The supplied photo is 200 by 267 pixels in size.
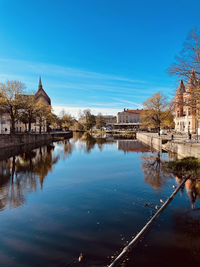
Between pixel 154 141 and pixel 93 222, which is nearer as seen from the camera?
pixel 93 222

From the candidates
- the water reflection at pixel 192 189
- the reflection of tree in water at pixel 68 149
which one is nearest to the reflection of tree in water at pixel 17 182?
the water reflection at pixel 192 189

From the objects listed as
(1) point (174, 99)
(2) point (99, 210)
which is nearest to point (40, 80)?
(1) point (174, 99)

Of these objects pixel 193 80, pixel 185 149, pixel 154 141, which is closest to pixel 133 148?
pixel 154 141

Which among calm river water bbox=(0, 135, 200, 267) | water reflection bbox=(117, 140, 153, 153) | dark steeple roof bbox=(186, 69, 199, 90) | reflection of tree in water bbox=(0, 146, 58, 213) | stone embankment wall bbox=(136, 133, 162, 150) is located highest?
dark steeple roof bbox=(186, 69, 199, 90)

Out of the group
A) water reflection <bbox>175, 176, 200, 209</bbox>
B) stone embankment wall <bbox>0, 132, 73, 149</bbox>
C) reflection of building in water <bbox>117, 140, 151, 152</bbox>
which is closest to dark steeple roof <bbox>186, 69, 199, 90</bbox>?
water reflection <bbox>175, 176, 200, 209</bbox>

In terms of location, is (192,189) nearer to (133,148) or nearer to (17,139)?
(133,148)

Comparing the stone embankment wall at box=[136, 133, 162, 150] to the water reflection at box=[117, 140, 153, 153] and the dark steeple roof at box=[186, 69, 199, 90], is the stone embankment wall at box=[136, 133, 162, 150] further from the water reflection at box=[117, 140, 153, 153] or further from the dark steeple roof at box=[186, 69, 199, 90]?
the dark steeple roof at box=[186, 69, 199, 90]

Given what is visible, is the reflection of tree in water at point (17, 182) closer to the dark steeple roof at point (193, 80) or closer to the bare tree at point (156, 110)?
the dark steeple roof at point (193, 80)

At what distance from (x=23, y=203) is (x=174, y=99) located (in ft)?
54.8

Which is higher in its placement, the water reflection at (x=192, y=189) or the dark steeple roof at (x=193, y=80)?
the dark steeple roof at (x=193, y=80)

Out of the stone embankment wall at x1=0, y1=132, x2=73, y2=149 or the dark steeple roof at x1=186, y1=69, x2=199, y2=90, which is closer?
the dark steeple roof at x1=186, y1=69, x2=199, y2=90

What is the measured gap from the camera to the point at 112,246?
7.39 meters

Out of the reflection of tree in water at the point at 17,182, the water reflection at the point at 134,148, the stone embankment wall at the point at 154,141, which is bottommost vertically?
the reflection of tree in water at the point at 17,182

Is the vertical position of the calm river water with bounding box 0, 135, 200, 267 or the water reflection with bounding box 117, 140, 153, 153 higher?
the water reflection with bounding box 117, 140, 153, 153
